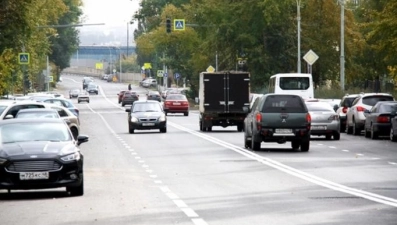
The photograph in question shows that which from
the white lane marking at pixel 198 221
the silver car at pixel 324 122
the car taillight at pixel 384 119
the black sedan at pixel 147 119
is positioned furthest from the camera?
the black sedan at pixel 147 119

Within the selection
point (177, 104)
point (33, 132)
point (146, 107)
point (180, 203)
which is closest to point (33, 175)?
point (33, 132)

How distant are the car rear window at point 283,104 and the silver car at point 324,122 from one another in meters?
8.33

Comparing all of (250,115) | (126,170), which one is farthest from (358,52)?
(126,170)

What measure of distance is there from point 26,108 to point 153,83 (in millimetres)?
157004

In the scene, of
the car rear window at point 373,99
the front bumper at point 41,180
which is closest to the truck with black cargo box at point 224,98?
the car rear window at point 373,99

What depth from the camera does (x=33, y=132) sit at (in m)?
22.4

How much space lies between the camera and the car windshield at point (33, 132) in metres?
22.2

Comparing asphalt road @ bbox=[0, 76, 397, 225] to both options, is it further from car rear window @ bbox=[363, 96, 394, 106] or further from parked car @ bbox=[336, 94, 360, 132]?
parked car @ bbox=[336, 94, 360, 132]

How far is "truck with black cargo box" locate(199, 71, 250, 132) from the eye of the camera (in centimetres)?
5472

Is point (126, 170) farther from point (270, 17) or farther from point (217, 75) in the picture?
point (270, 17)

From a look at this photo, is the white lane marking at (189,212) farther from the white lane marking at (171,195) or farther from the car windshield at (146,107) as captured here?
the car windshield at (146,107)

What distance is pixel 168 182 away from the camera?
80.9 ft

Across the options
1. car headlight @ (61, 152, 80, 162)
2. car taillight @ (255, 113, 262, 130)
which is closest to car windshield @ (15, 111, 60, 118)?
car taillight @ (255, 113, 262, 130)

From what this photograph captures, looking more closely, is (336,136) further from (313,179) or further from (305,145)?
(313,179)
